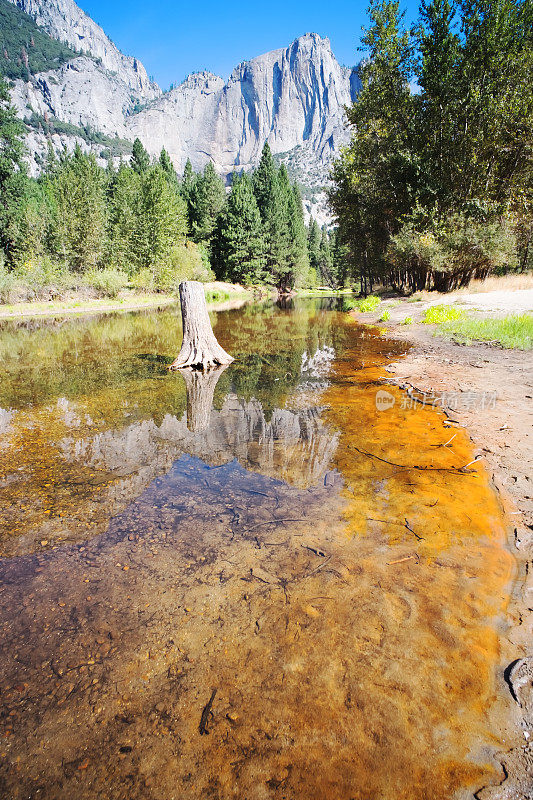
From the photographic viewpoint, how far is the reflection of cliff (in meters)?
4.39

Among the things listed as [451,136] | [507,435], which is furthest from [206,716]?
[451,136]

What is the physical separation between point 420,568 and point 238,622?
1387 millimetres

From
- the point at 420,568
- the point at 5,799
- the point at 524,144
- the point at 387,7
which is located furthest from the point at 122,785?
the point at 387,7

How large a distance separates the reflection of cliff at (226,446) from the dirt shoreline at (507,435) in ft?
6.12

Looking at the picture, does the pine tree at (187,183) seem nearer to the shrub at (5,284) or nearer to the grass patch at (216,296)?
the grass patch at (216,296)

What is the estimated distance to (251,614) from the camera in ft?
7.95

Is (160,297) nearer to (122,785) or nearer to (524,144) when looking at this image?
(524,144)

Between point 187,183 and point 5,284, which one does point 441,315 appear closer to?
point 5,284

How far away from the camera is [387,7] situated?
853 inches

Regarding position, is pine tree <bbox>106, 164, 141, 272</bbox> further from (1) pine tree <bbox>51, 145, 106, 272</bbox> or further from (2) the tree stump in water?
(2) the tree stump in water

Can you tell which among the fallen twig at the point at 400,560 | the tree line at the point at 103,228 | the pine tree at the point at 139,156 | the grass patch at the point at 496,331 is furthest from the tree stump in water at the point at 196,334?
the pine tree at the point at 139,156

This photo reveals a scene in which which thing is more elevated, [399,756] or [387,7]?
[387,7]

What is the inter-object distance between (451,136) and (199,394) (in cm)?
2233


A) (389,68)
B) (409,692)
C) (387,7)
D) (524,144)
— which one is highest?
(387,7)
